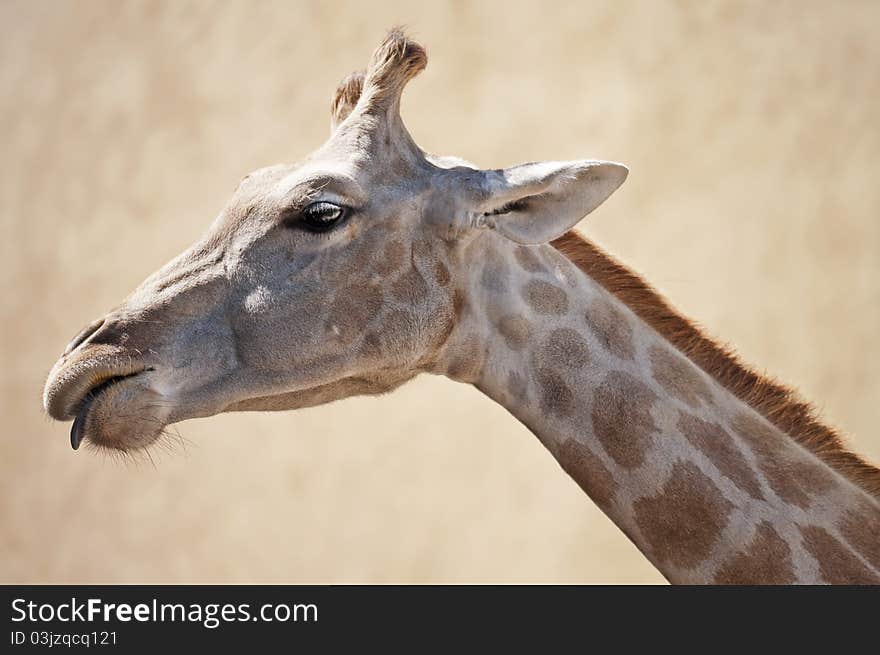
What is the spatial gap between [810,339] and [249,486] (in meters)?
3.44

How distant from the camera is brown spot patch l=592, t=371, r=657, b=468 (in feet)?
8.36

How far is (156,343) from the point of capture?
246 centimetres

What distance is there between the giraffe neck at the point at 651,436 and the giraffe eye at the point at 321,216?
339 mm

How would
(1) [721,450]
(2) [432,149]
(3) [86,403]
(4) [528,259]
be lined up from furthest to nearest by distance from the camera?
(2) [432,149]
(4) [528,259]
(1) [721,450]
(3) [86,403]

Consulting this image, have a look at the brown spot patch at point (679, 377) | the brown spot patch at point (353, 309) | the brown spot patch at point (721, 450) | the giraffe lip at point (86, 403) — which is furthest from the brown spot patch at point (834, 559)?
the giraffe lip at point (86, 403)

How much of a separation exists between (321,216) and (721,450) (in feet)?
3.49

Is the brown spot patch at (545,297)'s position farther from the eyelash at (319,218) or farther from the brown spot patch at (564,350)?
the eyelash at (319,218)

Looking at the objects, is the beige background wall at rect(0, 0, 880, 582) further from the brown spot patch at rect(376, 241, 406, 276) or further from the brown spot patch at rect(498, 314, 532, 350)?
the brown spot patch at rect(376, 241, 406, 276)

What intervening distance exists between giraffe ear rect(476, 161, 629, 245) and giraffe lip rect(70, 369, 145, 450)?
0.91 m

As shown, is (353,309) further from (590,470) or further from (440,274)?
(590,470)

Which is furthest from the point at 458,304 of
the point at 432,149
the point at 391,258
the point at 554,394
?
the point at 432,149

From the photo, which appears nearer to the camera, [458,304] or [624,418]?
[624,418]

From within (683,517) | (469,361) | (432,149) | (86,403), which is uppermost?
(432,149)

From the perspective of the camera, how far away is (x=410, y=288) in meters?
2.63
